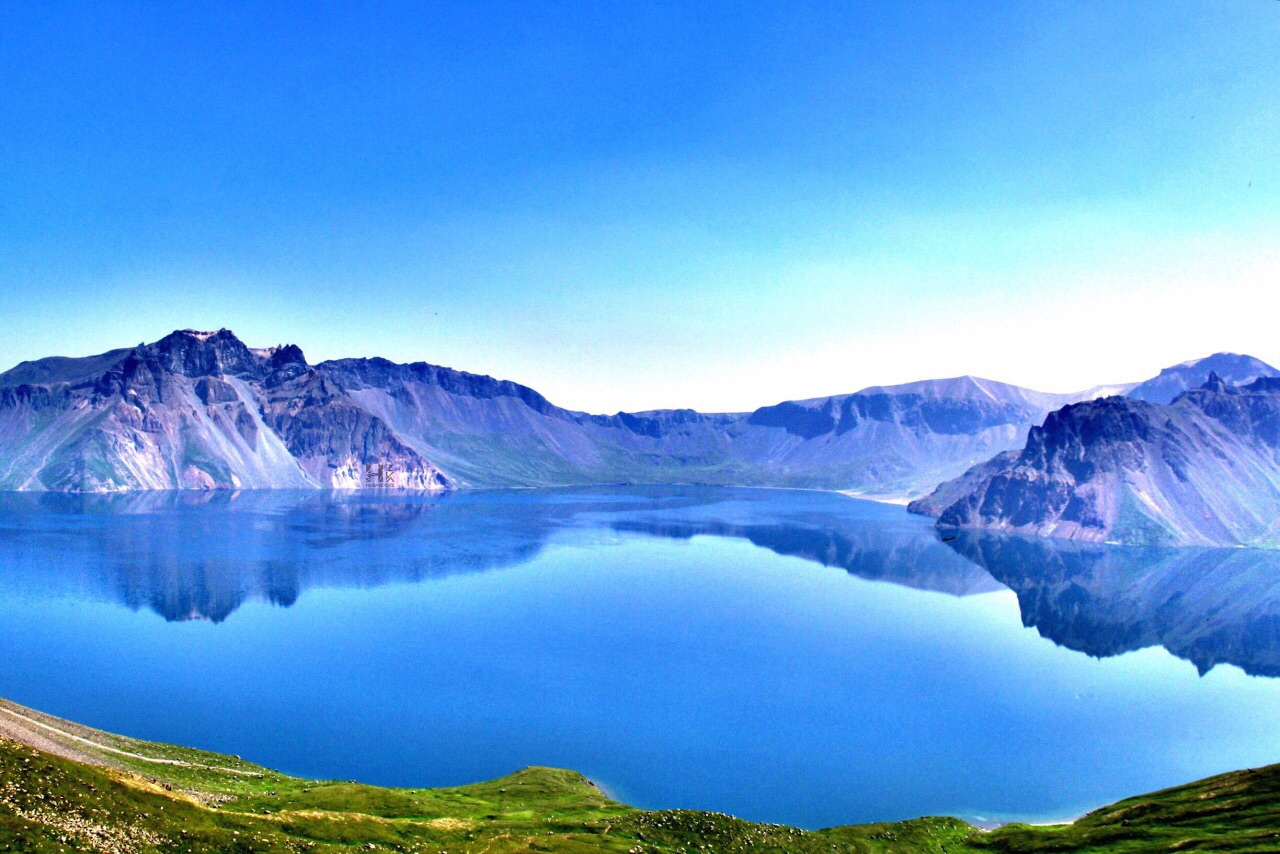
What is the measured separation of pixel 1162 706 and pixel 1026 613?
62.5m

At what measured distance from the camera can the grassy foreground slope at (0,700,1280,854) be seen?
1645 inches

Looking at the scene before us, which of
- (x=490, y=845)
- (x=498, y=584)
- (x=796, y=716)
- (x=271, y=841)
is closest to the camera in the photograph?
(x=271, y=841)

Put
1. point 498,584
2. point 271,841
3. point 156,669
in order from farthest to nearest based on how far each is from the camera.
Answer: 1. point 498,584
2. point 156,669
3. point 271,841

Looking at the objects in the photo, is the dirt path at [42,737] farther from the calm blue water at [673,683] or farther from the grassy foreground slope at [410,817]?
the calm blue water at [673,683]

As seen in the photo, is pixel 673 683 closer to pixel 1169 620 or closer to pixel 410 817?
pixel 410 817

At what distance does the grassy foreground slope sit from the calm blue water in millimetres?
8443

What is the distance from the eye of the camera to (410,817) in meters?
58.8

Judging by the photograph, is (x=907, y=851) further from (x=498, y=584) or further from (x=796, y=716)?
(x=498, y=584)

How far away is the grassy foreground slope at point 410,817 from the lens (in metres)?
41.8

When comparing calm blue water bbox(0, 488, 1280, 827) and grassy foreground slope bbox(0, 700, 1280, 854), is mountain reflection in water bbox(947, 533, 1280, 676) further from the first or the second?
grassy foreground slope bbox(0, 700, 1280, 854)

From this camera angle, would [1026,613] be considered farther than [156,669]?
Yes

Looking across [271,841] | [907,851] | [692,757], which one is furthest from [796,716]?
[271,841]

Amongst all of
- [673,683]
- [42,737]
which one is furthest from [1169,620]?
[42,737]

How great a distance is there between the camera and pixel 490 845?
50844mm
